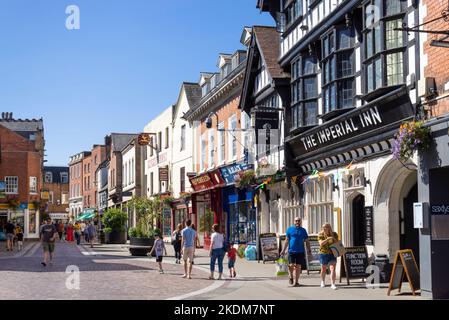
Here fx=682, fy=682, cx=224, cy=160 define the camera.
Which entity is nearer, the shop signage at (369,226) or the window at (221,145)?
the shop signage at (369,226)

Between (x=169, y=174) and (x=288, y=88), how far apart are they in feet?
70.7

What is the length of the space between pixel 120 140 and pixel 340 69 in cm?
5009

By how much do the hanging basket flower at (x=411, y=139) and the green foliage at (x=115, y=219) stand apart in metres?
32.3

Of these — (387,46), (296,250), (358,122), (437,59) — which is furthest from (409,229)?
(437,59)

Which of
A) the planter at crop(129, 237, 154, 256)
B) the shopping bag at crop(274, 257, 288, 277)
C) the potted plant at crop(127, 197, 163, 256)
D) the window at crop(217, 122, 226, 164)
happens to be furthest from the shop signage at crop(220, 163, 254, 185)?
the shopping bag at crop(274, 257, 288, 277)

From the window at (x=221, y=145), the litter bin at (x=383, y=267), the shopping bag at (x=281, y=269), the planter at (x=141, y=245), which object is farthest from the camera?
the window at (x=221, y=145)

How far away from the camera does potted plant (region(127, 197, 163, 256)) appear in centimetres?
3059

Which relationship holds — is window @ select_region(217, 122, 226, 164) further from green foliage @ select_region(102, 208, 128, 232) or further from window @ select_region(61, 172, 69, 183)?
window @ select_region(61, 172, 69, 183)

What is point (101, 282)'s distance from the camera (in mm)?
17234

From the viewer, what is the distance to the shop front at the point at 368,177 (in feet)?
51.6

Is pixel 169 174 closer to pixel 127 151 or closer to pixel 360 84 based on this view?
pixel 127 151

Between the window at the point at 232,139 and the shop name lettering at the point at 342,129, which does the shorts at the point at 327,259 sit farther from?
the window at the point at 232,139

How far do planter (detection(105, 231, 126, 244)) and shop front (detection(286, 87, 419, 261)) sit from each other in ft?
90.5

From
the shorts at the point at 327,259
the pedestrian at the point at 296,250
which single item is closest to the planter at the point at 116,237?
the pedestrian at the point at 296,250
